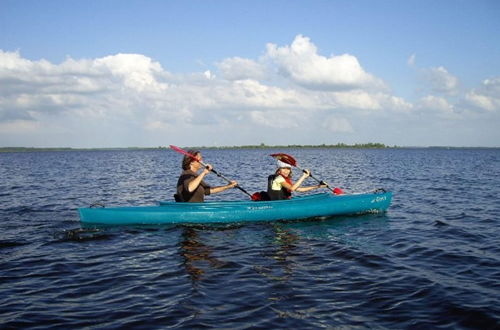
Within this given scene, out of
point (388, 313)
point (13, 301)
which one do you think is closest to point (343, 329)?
point (388, 313)

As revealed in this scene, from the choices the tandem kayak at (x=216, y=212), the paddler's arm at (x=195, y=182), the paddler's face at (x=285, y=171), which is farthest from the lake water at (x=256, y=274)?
the paddler's face at (x=285, y=171)

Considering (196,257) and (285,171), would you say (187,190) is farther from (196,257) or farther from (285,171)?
(196,257)

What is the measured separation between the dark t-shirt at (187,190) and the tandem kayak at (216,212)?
270 mm

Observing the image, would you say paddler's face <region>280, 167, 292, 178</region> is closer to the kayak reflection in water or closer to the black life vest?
the black life vest

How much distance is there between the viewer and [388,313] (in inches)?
214

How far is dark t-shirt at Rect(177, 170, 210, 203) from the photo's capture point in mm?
10938

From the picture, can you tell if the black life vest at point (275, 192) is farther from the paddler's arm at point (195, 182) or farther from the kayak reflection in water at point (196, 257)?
the kayak reflection in water at point (196, 257)

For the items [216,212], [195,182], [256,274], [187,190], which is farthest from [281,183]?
[256,274]

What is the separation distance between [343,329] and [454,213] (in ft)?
34.2

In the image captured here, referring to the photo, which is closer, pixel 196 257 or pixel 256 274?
pixel 256 274

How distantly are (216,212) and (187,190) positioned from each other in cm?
99

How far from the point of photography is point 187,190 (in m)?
11.0

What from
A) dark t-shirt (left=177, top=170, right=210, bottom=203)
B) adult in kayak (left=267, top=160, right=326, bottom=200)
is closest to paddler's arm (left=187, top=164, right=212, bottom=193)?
dark t-shirt (left=177, top=170, right=210, bottom=203)

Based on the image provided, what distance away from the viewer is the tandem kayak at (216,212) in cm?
1109
